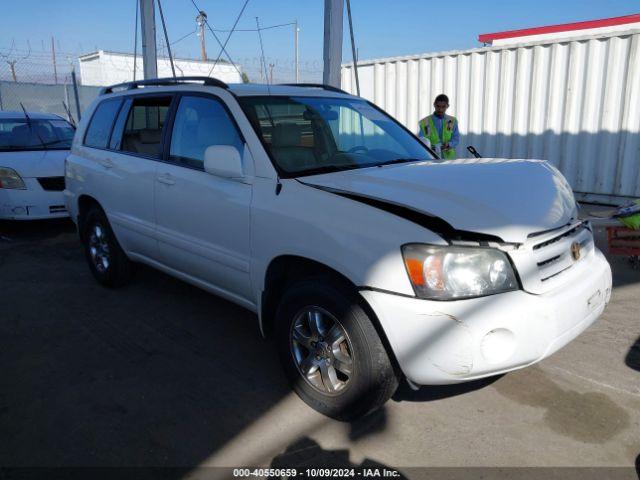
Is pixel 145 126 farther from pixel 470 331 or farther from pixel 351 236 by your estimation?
pixel 470 331

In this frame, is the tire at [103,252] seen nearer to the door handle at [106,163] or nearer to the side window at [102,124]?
the door handle at [106,163]

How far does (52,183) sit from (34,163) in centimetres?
36

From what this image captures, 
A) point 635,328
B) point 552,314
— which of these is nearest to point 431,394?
point 552,314

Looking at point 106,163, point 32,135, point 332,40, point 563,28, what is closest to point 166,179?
point 106,163

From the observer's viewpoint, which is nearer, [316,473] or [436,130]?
[316,473]

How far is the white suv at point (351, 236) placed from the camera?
233cm

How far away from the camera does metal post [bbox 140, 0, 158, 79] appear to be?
877cm

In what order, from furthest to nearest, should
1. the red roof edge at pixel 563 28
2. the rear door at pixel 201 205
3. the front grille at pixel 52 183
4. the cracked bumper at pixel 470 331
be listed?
the red roof edge at pixel 563 28, the front grille at pixel 52 183, the rear door at pixel 201 205, the cracked bumper at pixel 470 331

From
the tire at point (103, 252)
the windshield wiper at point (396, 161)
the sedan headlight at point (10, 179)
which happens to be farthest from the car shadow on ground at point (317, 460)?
the sedan headlight at point (10, 179)

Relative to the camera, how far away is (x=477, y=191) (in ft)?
8.76

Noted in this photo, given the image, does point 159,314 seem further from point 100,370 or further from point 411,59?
point 411,59

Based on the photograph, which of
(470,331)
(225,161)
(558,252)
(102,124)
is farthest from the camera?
(102,124)

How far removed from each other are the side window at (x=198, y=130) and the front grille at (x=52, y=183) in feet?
12.7

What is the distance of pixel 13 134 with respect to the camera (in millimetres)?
7535
